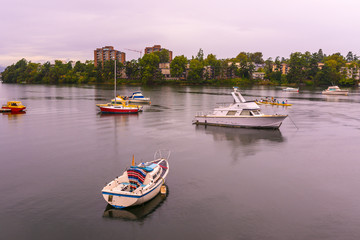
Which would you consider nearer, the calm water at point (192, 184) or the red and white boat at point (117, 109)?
the calm water at point (192, 184)

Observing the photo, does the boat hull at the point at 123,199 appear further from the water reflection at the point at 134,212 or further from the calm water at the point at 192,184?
the calm water at the point at 192,184

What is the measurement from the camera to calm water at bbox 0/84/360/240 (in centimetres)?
2214

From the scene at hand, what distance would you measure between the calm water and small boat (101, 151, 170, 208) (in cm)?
85

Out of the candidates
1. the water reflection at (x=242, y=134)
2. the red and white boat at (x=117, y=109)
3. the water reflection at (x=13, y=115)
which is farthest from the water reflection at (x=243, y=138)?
the water reflection at (x=13, y=115)

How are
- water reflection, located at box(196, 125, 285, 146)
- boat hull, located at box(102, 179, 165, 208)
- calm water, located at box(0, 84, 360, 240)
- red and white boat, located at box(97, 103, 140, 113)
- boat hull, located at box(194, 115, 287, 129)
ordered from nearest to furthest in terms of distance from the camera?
calm water, located at box(0, 84, 360, 240)
boat hull, located at box(102, 179, 165, 208)
water reflection, located at box(196, 125, 285, 146)
boat hull, located at box(194, 115, 287, 129)
red and white boat, located at box(97, 103, 140, 113)

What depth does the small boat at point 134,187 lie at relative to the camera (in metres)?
23.8

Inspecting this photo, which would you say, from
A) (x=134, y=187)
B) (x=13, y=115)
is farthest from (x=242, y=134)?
(x=13, y=115)

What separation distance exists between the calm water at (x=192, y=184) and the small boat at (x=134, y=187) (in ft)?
2.78

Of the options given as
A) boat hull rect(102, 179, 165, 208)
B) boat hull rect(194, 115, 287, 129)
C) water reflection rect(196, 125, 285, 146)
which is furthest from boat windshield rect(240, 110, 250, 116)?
boat hull rect(102, 179, 165, 208)

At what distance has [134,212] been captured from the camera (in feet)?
79.2

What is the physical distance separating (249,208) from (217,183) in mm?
5626

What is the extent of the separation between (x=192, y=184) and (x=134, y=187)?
664cm

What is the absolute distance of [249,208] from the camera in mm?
25062

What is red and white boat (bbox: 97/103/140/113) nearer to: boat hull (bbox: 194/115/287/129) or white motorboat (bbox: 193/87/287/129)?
boat hull (bbox: 194/115/287/129)
